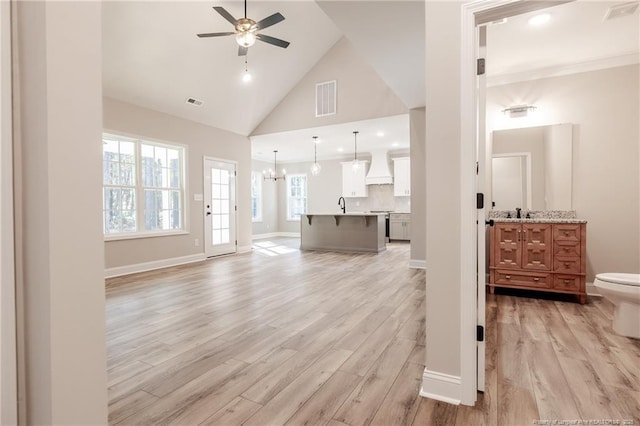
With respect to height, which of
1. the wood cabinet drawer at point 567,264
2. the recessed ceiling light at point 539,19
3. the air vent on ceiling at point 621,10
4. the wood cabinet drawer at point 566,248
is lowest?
the wood cabinet drawer at point 567,264

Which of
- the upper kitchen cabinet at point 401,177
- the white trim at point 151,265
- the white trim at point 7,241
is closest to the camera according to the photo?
the white trim at point 7,241

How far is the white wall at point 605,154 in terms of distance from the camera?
351cm

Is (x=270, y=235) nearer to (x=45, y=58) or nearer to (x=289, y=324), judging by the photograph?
(x=289, y=324)

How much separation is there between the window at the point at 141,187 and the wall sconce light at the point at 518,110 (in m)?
5.40

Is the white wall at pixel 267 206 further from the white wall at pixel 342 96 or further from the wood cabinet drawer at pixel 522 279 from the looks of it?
the wood cabinet drawer at pixel 522 279

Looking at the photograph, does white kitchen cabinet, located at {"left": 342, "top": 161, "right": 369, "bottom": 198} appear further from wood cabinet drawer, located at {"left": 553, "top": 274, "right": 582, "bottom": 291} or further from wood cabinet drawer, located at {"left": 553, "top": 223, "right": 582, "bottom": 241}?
wood cabinet drawer, located at {"left": 553, "top": 274, "right": 582, "bottom": 291}

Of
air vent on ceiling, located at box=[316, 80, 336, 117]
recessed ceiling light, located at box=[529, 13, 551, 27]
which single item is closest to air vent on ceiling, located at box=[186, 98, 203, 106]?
air vent on ceiling, located at box=[316, 80, 336, 117]

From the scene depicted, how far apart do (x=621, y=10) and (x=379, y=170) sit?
6.78m

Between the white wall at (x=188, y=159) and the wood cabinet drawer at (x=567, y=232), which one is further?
the white wall at (x=188, y=159)

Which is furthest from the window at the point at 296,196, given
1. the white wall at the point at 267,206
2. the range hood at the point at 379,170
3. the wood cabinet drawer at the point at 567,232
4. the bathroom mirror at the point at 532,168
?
the wood cabinet drawer at the point at 567,232

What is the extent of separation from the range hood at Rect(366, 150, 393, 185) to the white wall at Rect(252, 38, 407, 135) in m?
3.32

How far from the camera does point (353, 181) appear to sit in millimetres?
9891

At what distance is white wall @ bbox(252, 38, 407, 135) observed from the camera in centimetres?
604

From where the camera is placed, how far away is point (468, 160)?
1.64m
